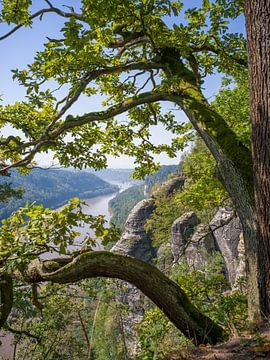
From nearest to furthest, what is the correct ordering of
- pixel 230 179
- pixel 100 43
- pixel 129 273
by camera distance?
pixel 129 273 → pixel 230 179 → pixel 100 43

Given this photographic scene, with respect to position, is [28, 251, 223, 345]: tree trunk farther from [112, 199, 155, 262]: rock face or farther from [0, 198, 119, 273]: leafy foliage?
[112, 199, 155, 262]: rock face

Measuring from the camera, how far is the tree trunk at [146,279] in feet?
11.5

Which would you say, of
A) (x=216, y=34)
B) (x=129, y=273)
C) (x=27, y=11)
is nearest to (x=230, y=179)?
(x=129, y=273)

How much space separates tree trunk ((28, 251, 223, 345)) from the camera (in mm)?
3506

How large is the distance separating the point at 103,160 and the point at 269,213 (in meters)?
4.03

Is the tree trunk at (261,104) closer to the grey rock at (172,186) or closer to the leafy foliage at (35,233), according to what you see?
the leafy foliage at (35,233)

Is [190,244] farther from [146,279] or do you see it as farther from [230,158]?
[146,279]

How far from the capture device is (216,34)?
17.7 feet

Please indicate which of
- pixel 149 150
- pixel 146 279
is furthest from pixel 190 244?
pixel 146 279

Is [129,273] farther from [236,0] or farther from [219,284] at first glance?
[236,0]

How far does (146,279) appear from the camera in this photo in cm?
369

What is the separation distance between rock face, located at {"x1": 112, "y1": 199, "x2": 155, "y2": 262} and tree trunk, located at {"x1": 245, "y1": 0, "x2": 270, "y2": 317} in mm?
40347

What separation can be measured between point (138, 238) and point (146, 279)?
40584mm

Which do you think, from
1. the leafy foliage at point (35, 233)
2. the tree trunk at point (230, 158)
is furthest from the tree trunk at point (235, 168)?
the leafy foliage at point (35, 233)
